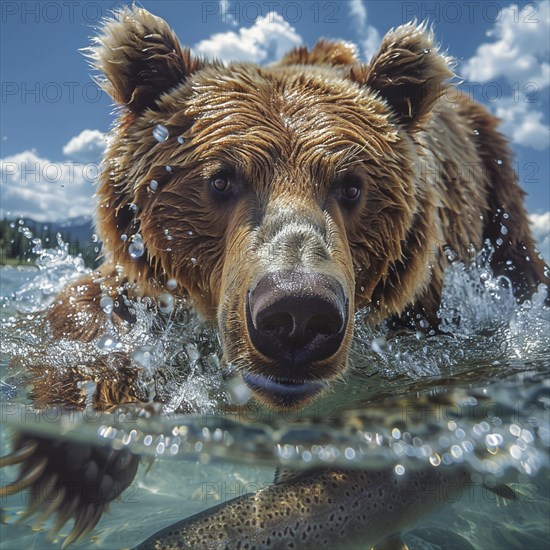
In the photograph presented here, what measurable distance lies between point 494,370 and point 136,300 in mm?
2297

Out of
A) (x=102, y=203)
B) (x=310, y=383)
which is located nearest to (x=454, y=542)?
(x=310, y=383)

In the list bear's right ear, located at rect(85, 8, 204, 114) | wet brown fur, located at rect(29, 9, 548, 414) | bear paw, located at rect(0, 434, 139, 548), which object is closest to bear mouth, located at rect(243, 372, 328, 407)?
wet brown fur, located at rect(29, 9, 548, 414)

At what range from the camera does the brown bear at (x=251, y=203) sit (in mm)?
3031

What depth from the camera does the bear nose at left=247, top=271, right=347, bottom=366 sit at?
2.61 meters

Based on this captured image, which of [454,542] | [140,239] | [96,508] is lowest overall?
[96,508]

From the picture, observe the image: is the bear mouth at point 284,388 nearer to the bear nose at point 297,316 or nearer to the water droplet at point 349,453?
the bear nose at point 297,316

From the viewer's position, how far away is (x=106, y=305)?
13.8 ft

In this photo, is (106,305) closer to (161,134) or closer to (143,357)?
(143,357)

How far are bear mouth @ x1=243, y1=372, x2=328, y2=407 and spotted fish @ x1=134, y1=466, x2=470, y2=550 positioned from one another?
344 millimetres

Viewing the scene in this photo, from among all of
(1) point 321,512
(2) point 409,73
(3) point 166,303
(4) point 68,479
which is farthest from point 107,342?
(2) point 409,73

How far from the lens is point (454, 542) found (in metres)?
2.99

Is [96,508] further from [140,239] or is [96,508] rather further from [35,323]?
[35,323]

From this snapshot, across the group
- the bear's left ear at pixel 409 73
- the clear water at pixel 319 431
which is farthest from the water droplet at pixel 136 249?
Result: the bear's left ear at pixel 409 73

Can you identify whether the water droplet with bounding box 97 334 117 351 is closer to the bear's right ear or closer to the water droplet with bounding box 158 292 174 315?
the water droplet with bounding box 158 292 174 315
